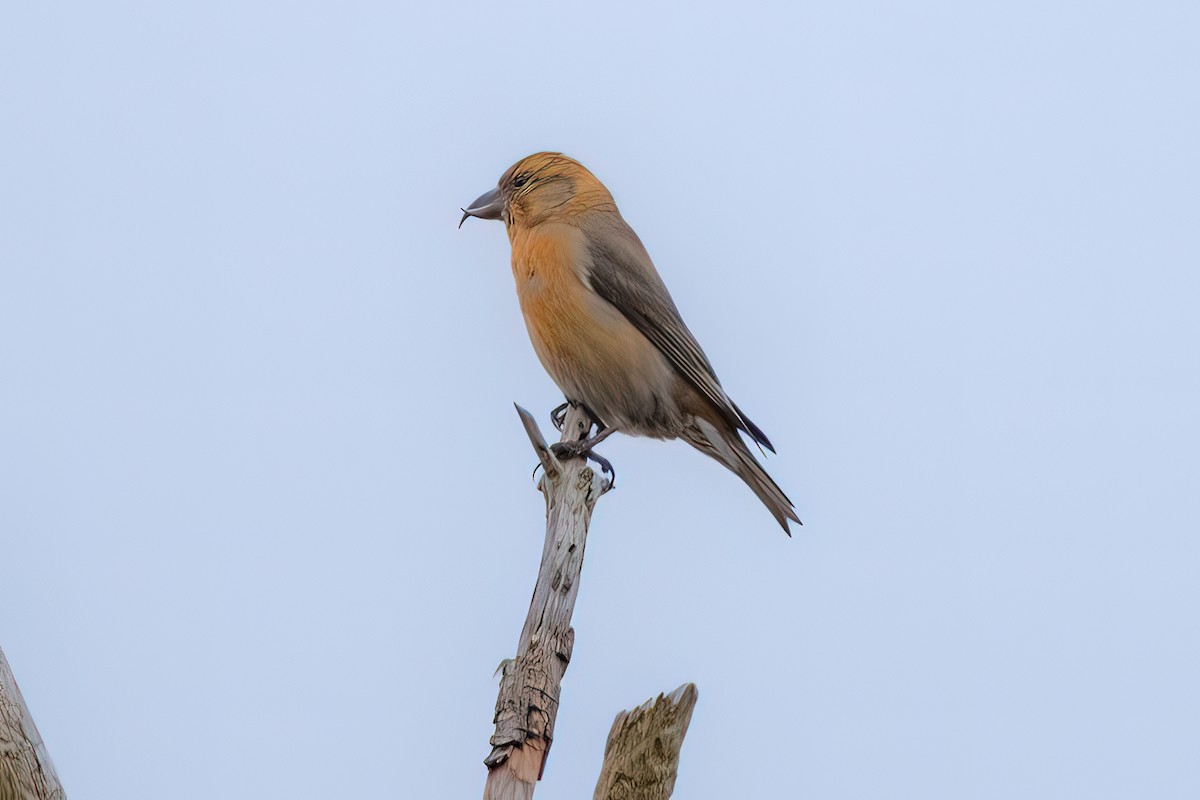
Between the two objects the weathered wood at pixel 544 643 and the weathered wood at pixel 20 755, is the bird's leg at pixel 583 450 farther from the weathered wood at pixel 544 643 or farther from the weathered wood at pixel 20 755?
the weathered wood at pixel 20 755

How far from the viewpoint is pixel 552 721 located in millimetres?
4887

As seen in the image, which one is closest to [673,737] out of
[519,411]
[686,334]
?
[519,411]

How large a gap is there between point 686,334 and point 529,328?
0.88 metres

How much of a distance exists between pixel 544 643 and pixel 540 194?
3084mm

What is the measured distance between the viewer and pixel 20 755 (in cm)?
402

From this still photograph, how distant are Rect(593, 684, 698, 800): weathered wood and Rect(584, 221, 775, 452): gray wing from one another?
2547 mm

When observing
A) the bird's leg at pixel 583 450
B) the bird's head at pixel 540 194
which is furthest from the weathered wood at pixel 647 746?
the bird's head at pixel 540 194

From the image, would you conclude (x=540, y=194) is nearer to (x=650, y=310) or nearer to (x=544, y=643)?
(x=650, y=310)

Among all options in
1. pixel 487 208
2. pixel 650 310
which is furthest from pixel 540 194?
pixel 650 310

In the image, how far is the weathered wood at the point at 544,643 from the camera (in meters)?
4.77

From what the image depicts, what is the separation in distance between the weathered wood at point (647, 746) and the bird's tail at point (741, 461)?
2.49 meters

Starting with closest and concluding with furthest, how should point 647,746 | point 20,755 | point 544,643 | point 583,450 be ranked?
point 20,755 < point 647,746 < point 544,643 < point 583,450

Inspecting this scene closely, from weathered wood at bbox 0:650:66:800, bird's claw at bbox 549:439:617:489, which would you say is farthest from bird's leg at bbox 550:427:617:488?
weathered wood at bbox 0:650:66:800

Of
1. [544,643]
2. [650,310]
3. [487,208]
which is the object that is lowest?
[544,643]
